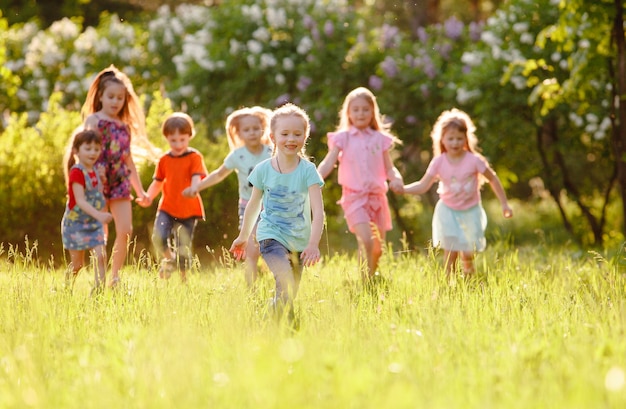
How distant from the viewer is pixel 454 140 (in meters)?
7.25

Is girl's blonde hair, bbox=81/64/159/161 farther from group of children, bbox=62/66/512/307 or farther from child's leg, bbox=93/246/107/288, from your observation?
child's leg, bbox=93/246/107/288

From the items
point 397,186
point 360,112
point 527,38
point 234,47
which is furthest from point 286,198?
point 234,47

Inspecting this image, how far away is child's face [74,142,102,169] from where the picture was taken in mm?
6531

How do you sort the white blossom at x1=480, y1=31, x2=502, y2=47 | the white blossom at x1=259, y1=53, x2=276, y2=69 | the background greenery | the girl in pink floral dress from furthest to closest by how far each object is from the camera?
the white blossom at x1=259, y1=53, x2=276, y2=69
the white blossom at x1=480, y1=31, x2=502, y2=47
the background greenery
the girl in pink floral dress

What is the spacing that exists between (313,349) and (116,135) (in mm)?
3692

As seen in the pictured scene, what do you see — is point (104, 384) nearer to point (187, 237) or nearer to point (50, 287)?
point (50, 287)

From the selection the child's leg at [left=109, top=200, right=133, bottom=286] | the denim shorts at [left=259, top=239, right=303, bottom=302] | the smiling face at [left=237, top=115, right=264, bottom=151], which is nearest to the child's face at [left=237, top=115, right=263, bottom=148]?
the smiling face at [left=237, top=115, right=264, bottom=151]

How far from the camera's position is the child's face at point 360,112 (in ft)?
23.2

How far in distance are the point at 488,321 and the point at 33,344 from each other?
7.08 ft

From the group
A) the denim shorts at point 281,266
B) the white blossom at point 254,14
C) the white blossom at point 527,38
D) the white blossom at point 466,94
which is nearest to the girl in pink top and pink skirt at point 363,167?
the denim shorts at point 281,266

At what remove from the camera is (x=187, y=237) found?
24.3ft

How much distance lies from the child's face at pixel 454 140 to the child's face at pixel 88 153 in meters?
2.59

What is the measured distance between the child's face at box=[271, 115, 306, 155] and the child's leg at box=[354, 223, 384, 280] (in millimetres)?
1792

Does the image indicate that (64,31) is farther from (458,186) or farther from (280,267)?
(280,267)
